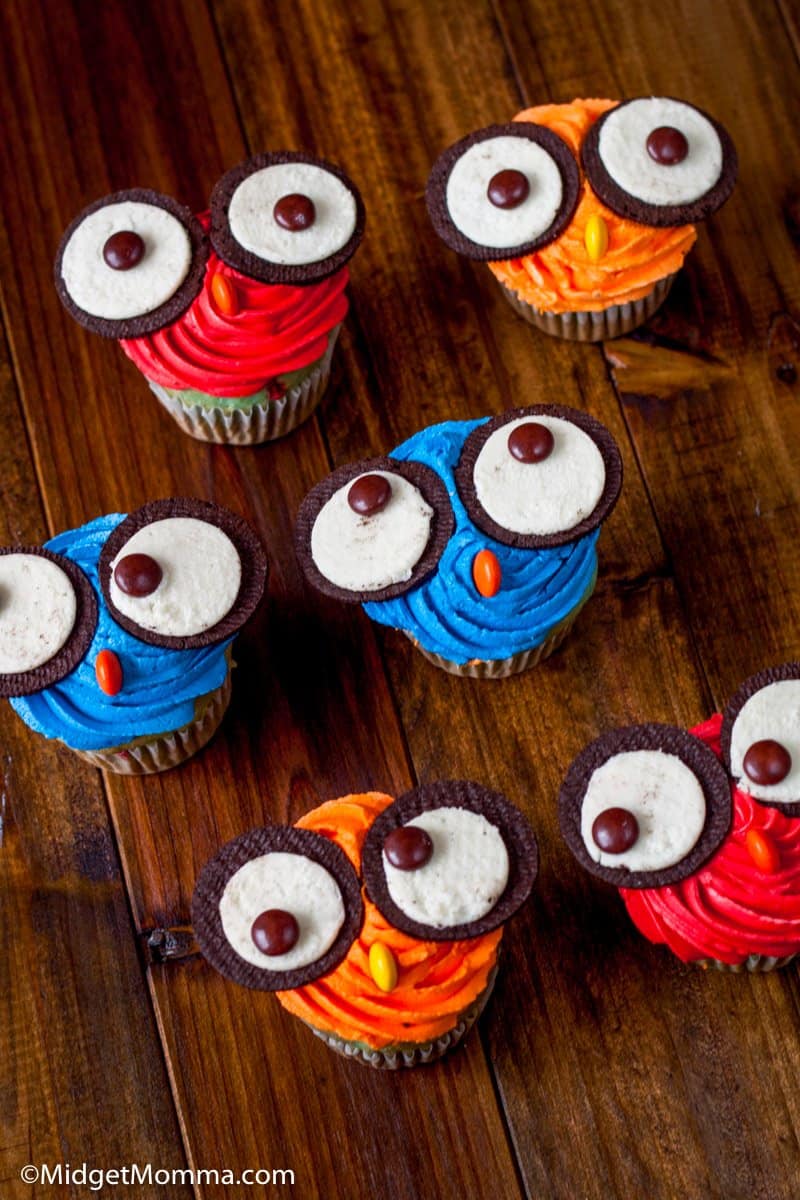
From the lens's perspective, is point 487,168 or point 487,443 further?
point 487,168

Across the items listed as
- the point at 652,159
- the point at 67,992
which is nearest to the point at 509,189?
the point at 652,159

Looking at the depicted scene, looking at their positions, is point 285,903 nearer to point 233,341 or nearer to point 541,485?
point 541,485

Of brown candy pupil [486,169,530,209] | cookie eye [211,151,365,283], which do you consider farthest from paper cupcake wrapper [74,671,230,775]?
brown candy pupil [486,169,530,209]

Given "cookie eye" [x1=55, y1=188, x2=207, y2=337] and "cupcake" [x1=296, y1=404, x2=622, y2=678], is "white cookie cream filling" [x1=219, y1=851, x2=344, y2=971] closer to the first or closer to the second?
"cupcake" [x1=296, y1=404, x2=622, y2=678]

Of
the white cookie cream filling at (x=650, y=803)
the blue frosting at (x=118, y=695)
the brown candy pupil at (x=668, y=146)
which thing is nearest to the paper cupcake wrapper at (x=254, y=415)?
the blue frosting at (x=118, y=695)

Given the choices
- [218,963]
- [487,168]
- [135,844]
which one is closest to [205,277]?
[487,168]

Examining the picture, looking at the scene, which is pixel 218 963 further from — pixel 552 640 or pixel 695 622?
pixel 695 622
